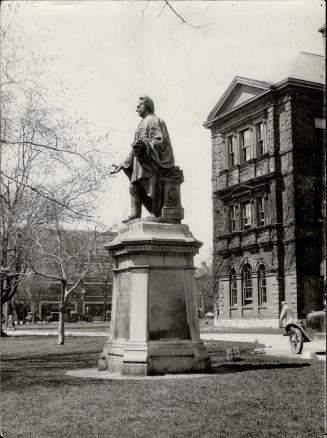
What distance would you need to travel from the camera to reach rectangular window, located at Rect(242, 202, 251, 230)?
33919 mm

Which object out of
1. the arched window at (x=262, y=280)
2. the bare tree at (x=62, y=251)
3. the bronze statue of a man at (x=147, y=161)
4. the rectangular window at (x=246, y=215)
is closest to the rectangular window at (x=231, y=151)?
the rectangular window at (x=246, y=215)

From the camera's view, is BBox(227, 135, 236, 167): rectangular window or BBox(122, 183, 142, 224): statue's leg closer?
BBox(122, 183, 142, 224): statue's leg

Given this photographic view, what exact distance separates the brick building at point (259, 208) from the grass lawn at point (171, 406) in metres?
15.3

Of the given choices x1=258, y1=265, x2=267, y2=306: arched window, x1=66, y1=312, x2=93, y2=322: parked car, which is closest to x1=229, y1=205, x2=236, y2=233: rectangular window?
x1=258, y1=265, x2=267, y2=306: arched window

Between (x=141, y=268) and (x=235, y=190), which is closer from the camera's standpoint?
(x=141, y=268)

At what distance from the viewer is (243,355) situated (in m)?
13.9

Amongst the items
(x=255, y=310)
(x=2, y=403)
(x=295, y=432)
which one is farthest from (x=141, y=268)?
(x=255, y=310)

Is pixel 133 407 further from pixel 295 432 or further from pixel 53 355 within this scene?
pixel 53 355

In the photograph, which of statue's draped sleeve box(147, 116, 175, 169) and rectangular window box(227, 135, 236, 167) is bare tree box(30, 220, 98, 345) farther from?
rectangular window box(227, 135, 236, 167)

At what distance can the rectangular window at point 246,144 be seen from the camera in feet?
107

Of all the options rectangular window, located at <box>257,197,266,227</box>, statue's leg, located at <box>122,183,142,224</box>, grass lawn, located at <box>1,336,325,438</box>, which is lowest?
grass lawn, located at <box>1,336,325,438</box>

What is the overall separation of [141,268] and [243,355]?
5407 mm

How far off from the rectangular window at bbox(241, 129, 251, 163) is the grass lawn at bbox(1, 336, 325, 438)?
2327cm

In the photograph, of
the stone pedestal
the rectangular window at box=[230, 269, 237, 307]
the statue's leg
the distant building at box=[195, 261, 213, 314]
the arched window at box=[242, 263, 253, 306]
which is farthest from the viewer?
the distant building at box=[195, 261, 213, 314]
